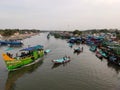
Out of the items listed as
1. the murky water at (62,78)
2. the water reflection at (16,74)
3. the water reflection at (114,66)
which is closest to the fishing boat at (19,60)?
the water reflection at (16,74)

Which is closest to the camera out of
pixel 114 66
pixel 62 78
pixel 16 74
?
pixel 62 78

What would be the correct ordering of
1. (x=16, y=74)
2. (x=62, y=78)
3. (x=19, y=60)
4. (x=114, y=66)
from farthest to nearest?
1. (x=114, y=66)
2. (x=19, y=60)
3. (x=16, y=74)
4. (x=62, y=78)

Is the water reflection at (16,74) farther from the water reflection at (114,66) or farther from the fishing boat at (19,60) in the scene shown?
the water reflection at (114,66)

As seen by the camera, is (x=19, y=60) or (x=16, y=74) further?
(x=19, y=60)

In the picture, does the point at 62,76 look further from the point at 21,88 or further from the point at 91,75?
the point at 21,88

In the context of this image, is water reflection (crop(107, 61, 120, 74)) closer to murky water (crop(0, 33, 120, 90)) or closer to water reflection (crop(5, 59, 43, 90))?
murky water (crop(0, 33, 120, 90))

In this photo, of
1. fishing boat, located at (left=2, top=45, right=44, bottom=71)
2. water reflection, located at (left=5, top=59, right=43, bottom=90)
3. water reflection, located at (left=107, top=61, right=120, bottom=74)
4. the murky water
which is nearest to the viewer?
the murky water

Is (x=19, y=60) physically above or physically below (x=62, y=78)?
above

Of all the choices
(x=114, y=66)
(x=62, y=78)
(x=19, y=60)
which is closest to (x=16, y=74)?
(x=19, y=60)

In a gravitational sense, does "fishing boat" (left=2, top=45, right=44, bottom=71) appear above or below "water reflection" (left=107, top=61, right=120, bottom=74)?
above

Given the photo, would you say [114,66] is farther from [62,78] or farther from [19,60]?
[19,60]

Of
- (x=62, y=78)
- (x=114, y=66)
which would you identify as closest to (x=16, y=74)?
(x=62, y=78)

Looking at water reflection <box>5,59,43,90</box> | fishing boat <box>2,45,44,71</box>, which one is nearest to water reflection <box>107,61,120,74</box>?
water reflection <box>5,59,43,90</box>
